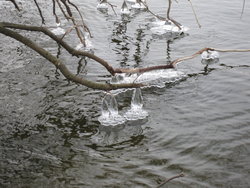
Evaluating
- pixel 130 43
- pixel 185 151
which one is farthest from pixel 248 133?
pixel 130 43

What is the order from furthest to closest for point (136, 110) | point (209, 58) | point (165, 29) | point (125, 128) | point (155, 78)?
point (165, 29)
point (209, 58)
point (155, 78)
point (136, 110)
point (125, 128)

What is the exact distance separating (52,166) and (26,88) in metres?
1.72

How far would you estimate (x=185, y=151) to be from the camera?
372cm

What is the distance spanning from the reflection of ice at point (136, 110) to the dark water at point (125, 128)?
105mm

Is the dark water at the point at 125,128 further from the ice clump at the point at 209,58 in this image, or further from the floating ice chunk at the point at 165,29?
the floating ice chunk at the point at 165,29

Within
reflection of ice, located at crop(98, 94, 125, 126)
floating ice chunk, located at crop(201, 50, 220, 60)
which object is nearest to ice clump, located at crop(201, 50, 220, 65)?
floating ice chunk, located at crop(201, 50, 220, 60)

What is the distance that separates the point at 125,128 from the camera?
163 inches

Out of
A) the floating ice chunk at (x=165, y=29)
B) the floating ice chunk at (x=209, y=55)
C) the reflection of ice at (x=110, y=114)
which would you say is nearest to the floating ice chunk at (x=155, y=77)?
the floating ice chunk at (x=209, y=55)

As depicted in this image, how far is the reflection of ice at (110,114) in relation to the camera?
4.22 metres

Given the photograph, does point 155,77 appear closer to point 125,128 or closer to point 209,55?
point 209,55

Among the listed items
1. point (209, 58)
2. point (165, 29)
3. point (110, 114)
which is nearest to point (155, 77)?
point (209, 58)

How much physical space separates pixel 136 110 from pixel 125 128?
14.7 inches

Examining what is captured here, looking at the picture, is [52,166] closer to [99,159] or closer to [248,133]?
[99,159]

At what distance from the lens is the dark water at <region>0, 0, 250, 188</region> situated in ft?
11.0
